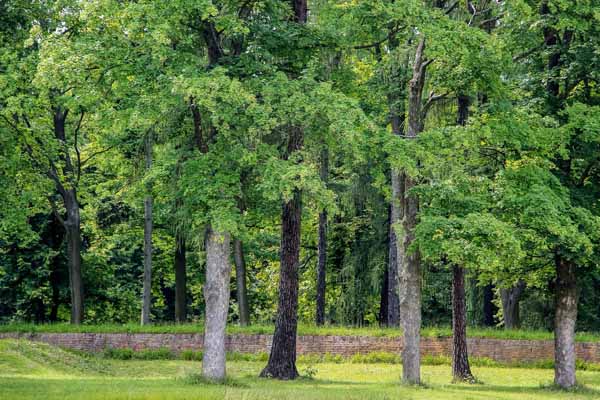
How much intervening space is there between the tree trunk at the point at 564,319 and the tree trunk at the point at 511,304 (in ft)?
46.1

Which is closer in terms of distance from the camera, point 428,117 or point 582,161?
point 582,161

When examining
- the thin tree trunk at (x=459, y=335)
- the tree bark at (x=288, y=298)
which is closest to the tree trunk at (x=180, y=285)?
the tree bark at (x=288, y=298)

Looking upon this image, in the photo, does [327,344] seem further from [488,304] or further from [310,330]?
[488,304]

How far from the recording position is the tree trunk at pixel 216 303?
894 inches

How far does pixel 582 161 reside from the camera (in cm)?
2494

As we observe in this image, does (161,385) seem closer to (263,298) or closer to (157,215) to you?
(157,215)

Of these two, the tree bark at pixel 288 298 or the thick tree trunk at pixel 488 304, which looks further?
the thick tree trunk at pixel 488 304

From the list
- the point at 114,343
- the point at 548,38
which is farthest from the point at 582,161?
the point at 114,343

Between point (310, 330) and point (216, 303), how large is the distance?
11.1 meters

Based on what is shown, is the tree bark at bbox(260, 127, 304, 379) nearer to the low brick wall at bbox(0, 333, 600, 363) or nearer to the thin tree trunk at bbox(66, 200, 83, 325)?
the low brick wall at bbox(0, 333, 600, 363)

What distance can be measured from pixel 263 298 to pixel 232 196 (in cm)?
2917

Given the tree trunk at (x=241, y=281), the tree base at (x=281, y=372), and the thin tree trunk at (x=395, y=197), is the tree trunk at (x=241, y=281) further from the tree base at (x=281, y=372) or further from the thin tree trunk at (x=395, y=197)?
the tree base at (x=281, y=372)

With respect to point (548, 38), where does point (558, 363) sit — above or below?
below

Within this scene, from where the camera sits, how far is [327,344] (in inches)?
1304
